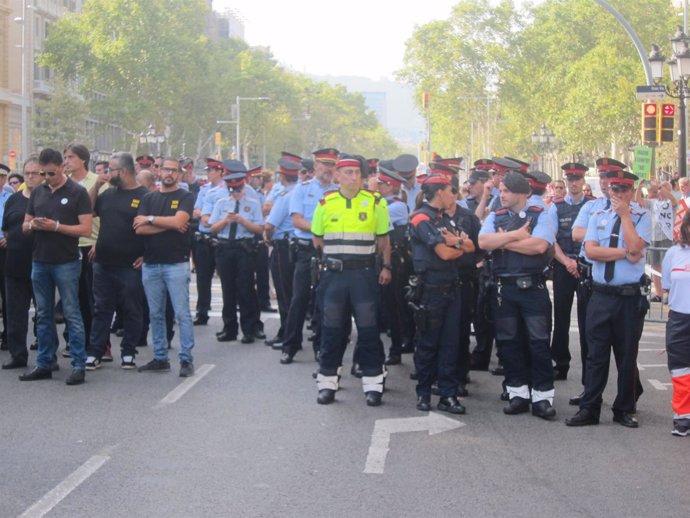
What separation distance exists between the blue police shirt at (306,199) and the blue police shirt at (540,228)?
10.2ft

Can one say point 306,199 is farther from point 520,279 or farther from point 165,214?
point 520,279

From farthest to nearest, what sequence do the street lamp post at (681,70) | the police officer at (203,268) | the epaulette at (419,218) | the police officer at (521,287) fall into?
1. the street lamp post at (681,70)
2. the police officer at (203,268)
3. the epaulette at (419,218)
4. the police officer at (521,287)

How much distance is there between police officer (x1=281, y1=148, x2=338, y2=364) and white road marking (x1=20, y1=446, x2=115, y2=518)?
429cm

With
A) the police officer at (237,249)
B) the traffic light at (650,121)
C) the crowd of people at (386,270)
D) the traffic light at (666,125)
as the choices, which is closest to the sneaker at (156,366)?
the crowd of people at (386,270)

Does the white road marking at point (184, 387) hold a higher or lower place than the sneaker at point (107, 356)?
lower

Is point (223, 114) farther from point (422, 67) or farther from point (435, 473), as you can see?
point (435, 473)

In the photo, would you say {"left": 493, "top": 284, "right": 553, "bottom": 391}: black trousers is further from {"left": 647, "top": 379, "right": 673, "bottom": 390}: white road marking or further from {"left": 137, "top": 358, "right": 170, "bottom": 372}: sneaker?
{"left": 137, "top": 358, "right": 170, "bottom": 372}: sneaker

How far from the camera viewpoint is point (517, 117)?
83625 millimetres

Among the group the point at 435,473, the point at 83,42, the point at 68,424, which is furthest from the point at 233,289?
the point at 83,42

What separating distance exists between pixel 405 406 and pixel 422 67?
83.4 metres

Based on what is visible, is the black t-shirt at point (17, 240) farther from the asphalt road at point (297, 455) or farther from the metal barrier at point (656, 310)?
the metal barrier at point (656, 310)

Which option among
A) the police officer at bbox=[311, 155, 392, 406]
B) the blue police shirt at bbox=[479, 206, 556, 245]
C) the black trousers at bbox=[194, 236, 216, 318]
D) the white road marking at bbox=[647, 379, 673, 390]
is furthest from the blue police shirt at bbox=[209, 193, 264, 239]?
the white road marking at bbox=[647, 379, 673, 390]

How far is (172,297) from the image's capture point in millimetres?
11133

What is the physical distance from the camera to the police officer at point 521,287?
9227mm
